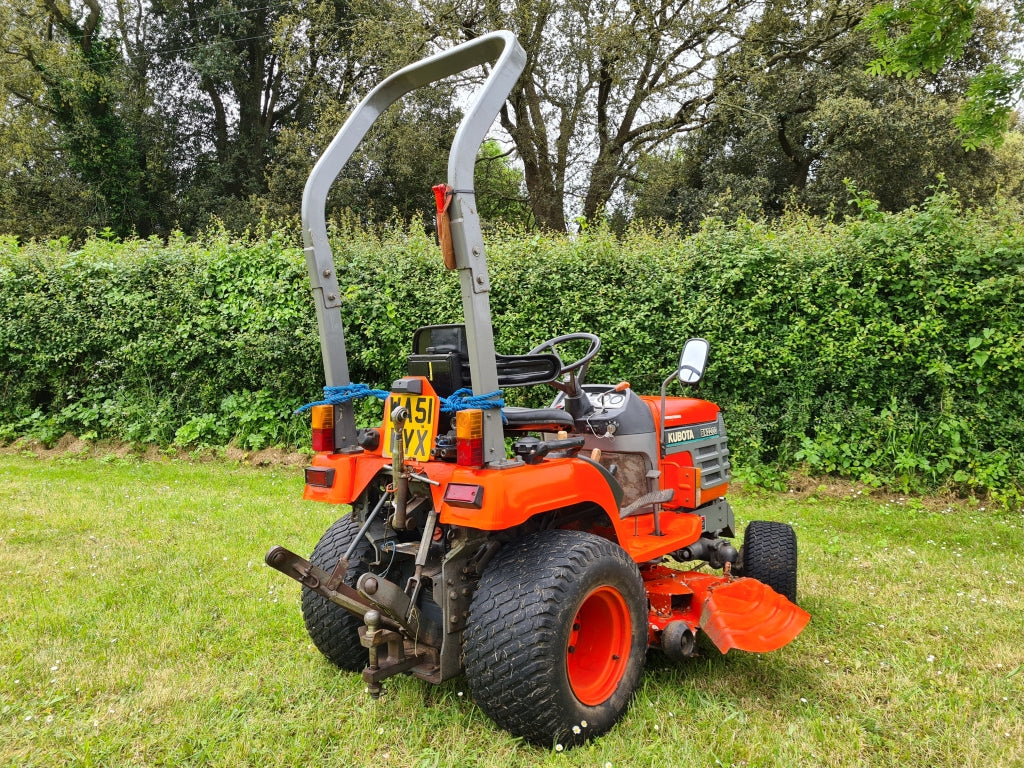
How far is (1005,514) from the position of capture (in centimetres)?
623

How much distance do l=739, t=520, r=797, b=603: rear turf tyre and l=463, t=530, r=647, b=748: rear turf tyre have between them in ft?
4.24

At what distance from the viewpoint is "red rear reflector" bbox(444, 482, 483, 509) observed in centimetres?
257

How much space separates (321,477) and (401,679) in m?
0.97

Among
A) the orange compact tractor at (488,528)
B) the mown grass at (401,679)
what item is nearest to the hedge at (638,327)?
the mown grass at (401,679)

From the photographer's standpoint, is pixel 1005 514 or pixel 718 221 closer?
pixel 1005 514

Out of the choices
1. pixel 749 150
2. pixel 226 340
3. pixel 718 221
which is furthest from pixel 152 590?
pixel 749 150

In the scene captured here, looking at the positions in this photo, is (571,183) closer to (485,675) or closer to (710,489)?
(710,489)

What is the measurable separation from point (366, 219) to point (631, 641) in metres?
15.5

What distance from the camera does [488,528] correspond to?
2.57 m

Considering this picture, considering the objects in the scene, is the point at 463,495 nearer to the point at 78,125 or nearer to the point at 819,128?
the point at 819,128

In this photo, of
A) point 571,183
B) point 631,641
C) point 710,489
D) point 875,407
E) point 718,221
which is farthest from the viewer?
point 571,183

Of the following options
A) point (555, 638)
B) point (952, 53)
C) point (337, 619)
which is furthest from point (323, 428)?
point (952, 53)

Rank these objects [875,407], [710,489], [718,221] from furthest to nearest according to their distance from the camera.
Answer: [718,221], [875,407], [710,489]

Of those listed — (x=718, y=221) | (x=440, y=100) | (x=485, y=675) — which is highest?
(x=440, y=100)
